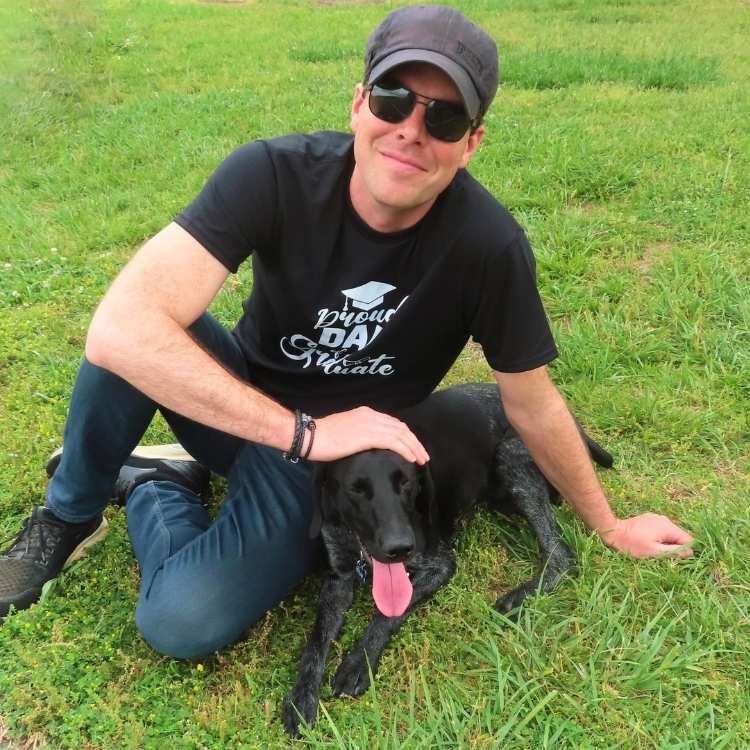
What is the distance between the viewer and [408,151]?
233 cm

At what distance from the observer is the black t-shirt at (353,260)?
2486 millimetres

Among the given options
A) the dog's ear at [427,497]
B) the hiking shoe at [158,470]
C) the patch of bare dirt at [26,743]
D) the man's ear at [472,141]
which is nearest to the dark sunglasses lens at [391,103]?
the man's ear at [472,141]

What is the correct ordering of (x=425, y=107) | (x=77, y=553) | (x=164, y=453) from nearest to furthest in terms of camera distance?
1. (x=425, y=107)
2. (x=77, y=553)
3. (x=164, y=453)

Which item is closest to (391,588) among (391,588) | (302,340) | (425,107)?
(391,588)

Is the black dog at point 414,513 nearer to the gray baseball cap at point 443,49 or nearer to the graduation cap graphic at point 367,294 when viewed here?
the graduation cap graphic at point 367,294

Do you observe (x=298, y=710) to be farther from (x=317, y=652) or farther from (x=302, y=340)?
(x=302, y=340)

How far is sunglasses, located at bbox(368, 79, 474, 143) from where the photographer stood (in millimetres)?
2254

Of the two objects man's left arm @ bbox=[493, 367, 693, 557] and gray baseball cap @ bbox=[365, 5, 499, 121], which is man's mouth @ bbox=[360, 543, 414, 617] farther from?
gray baseball cap @ bbox=[365, 5, 499, 121]

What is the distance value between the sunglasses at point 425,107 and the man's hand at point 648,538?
1684 mm

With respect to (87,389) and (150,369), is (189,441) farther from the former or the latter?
(150,369)

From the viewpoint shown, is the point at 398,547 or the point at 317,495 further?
the point at 317,495

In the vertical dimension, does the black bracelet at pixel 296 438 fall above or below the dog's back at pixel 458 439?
above

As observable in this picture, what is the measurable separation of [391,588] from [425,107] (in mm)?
1598

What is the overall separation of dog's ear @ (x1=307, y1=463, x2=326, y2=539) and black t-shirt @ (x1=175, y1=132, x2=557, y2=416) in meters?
0.39
